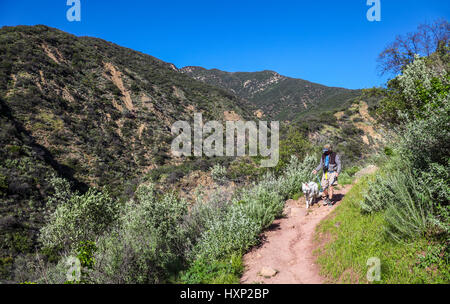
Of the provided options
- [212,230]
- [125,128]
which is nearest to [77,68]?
[125,128]

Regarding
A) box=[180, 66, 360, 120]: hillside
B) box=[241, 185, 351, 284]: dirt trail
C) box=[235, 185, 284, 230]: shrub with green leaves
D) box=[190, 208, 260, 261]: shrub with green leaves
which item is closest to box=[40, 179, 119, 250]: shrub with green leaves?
box=[190, 208, 260, 261]: shrub with green leaves

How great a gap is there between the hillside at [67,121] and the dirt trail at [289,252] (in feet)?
41.2

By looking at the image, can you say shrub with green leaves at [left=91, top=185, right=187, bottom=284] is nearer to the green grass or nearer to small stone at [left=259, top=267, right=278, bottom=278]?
small stone at [left=259, top=267, right=278, bottom=278]

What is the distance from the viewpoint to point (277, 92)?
294 feet

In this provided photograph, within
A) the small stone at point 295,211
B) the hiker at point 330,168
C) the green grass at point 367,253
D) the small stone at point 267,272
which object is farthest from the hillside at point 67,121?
the hiker at point 330,168

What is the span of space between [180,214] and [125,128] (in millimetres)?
26731

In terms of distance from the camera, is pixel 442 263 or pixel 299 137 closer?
pixel 442 263

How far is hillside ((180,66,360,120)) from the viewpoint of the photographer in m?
70.9

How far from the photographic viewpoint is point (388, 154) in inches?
252

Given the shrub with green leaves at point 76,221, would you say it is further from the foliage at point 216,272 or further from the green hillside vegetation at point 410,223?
the green hillside vegetation at point 410,223

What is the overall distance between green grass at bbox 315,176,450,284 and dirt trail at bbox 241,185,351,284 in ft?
0.84

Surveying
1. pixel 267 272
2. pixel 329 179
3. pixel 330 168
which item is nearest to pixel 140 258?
pixel 267 272

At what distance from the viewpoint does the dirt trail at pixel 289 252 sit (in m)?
3.68
